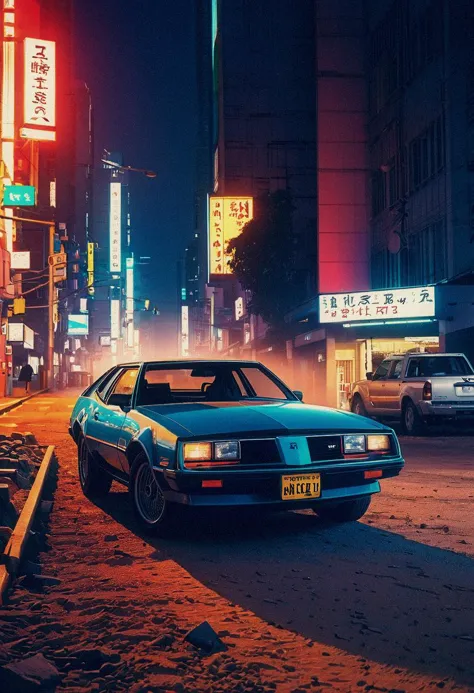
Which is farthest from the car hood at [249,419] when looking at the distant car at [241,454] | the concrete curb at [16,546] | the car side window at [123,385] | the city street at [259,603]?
the concrete curb at [16,546]

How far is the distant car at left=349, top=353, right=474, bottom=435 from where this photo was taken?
59.1ft

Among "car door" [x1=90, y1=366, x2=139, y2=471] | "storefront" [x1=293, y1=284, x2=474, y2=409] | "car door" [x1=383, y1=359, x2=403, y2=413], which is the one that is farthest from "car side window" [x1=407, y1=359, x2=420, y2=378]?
"car door" [x1=90, y1=366, x2=139, y2=471]

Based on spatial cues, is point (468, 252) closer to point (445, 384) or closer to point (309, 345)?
point (445, 384)

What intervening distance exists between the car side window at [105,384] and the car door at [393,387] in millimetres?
10997

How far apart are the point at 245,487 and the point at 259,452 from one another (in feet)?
0.96

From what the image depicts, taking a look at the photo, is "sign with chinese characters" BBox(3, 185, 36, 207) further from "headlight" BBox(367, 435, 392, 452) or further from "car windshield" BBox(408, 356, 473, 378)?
"headlight" BBox(367, 435, 392, 452)

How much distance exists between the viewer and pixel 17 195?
41.2 meters

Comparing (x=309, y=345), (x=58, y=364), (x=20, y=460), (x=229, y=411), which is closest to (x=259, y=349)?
(x=309, y=345)

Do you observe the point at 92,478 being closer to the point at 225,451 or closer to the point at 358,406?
the point at 225,451

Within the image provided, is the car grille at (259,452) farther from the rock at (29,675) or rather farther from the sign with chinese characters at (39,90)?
the sign with chinese characters at (39,90)

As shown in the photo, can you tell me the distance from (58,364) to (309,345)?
141ft

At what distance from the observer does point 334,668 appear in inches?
154

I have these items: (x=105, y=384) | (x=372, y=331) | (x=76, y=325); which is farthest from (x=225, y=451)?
(x=76, y=325)

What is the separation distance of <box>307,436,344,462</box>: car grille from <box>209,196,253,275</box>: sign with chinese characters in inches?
1937
